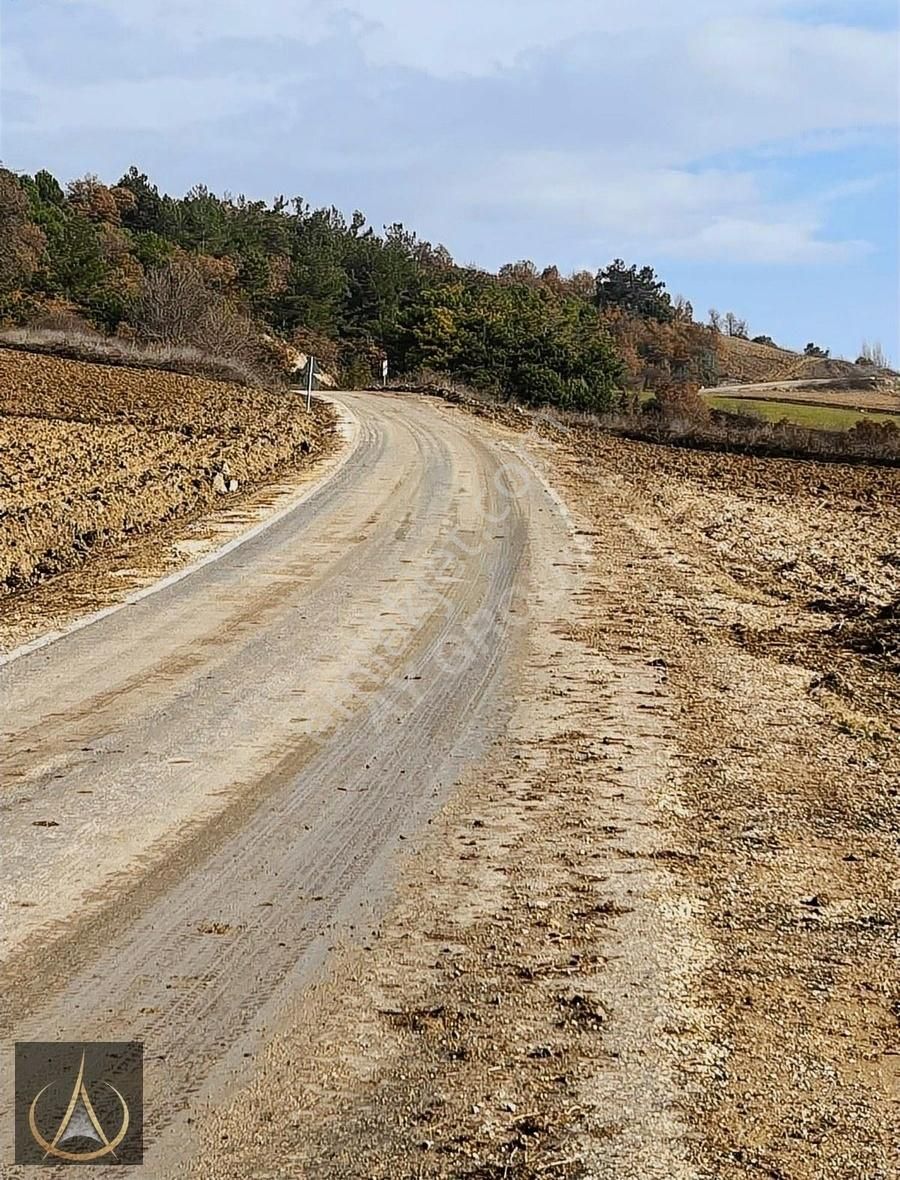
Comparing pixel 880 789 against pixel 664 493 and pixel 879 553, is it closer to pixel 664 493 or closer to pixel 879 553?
pixel 879 553

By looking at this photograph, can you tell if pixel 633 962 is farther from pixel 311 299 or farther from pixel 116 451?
pixel 311 299

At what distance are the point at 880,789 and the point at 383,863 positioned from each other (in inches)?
112

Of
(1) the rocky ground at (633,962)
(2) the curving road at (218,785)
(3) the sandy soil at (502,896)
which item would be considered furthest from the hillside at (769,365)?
(1) the rocky ground at (633,962)

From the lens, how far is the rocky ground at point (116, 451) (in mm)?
13305

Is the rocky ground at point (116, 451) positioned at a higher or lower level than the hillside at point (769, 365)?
lower

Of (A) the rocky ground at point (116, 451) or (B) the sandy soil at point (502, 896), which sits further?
(A) the rocky ground at point (116, 451)

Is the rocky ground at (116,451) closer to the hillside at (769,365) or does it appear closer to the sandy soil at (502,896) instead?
the sandy soil at (502,896)

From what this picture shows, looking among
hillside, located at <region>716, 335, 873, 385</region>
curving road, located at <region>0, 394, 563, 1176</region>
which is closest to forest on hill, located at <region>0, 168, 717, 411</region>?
hillside, located at <region>716, 335, 873, 385</region>

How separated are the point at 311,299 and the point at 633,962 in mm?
76175

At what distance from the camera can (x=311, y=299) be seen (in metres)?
77.4

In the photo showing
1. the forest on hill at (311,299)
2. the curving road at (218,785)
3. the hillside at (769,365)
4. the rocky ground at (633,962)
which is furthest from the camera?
the hillside at (769,365)

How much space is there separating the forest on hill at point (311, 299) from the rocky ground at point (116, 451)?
1476 centimetres

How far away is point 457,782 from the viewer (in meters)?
6.45

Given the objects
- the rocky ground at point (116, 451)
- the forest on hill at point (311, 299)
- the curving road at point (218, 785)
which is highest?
the forest on hill at point (311, 299)
